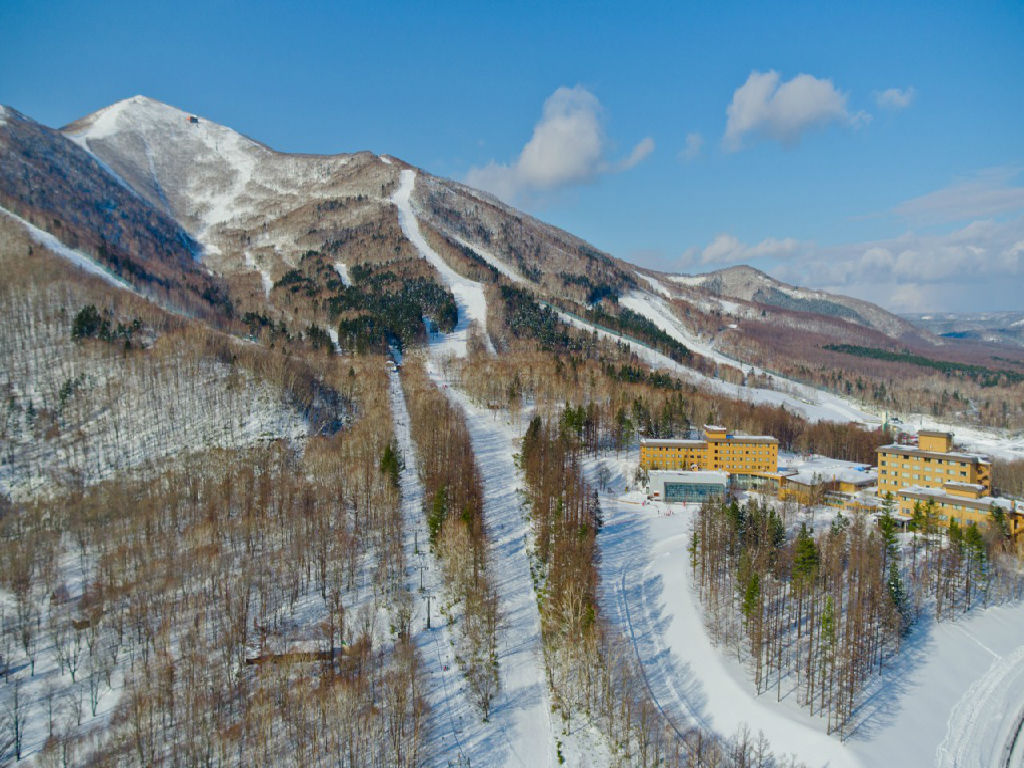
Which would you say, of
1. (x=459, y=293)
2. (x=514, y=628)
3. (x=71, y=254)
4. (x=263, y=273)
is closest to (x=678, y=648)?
(x=514, y=628)

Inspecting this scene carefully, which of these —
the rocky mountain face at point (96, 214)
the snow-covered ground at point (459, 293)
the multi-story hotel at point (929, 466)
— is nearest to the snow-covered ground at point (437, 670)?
the multi-story hotel at point (929, 466)

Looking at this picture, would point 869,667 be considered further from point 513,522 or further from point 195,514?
point 195,514

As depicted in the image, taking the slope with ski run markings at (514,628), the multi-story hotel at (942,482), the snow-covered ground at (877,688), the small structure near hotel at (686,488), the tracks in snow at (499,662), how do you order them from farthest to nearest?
the small structure near hotel at (686,488)
the multi-story hotel at (942,482)
the snow-covered ground at (877,688)
the slope with ski run markings at (514,628)
the tracks in snow at (499,662)

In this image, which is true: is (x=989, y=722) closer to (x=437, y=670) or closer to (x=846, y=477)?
(x=437, y=670)

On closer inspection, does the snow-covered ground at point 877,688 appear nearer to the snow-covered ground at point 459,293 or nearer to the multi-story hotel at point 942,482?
the multi-story hotel at point 942,482

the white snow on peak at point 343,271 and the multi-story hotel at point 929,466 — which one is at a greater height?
the white snow on peak at point 343,271

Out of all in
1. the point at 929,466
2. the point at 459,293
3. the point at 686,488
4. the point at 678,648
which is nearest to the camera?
the point at 678,648

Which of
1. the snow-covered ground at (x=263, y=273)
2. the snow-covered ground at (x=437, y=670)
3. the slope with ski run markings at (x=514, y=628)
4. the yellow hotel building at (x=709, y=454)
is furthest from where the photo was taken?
the snow-covered ground at (x=263, y=273)
